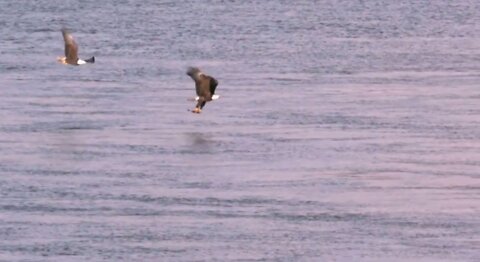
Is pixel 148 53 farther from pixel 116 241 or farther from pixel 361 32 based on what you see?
pixel 116 241

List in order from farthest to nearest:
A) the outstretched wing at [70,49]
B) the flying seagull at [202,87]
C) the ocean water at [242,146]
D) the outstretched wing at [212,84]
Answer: the outstretched wing at [70,49] → the flying seagull at [202,87] → the outstretched wing at [212,84] → the ocean water at [242,146]

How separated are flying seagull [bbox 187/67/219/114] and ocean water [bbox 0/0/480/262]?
269mm

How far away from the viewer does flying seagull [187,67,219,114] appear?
62.2 ft

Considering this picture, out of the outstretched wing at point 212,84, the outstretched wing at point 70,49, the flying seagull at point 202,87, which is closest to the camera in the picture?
the outstretched wing at point 212,84

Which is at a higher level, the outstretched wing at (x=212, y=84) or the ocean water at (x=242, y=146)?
the outstretched wing at (x=212, y=84)

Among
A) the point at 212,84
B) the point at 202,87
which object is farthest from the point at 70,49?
the point at 212,84

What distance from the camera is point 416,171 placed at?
1689 centimetres

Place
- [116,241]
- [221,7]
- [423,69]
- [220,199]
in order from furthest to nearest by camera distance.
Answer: [221,7] < [423,69] < [220,199] < [116,241]

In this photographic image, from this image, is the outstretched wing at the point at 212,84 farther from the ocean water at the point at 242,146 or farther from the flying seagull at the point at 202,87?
the ocean water at the point at 242,146

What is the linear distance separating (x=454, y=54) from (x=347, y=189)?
980cm

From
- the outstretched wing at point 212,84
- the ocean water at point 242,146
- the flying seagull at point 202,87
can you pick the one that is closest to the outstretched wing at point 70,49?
the ocean water at point 242,146

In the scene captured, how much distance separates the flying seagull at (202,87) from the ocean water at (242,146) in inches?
10.6

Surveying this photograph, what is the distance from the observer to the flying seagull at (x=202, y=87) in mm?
18953

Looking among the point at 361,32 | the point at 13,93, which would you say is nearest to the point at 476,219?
the point at 13,93
